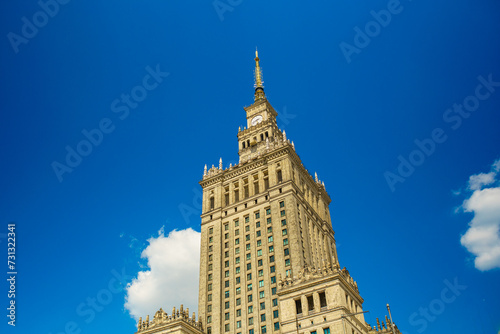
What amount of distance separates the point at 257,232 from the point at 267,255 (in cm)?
698

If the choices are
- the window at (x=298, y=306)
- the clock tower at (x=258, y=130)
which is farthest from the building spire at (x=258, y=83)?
the window at (x=298, y=306)

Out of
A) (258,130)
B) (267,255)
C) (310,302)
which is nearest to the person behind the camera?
(310,302)

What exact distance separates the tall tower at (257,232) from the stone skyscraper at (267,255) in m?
0.22

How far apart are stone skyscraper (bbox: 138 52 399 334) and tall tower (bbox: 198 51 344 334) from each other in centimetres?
22

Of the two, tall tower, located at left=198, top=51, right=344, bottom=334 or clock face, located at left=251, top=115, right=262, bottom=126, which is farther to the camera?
clock face, located at left=251, top=115, right=262, bottom=126

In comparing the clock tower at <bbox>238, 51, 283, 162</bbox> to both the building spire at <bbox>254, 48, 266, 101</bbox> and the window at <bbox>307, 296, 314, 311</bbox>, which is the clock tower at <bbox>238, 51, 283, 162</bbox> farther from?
the window at <bbox>307, 296, 314, 311</bbox>

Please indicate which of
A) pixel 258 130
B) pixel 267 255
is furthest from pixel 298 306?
pixel 258 130

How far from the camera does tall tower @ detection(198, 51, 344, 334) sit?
90.6 meters

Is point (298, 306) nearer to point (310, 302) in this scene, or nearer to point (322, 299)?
point (310, 302)

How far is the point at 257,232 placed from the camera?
10094cm

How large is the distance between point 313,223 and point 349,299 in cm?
4215

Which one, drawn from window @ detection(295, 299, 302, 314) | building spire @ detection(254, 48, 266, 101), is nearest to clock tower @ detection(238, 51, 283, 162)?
building spire @ detection(254, 48, 266, 101)

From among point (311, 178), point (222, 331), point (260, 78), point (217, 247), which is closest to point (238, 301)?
point (222, 331)

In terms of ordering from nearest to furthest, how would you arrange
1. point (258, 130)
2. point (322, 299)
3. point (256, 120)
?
1. point (322, 299)
2. point (258, 130)
3. point (256, 120)
